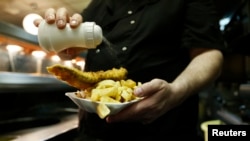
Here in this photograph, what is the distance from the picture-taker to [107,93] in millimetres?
634

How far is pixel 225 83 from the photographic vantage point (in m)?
3.45

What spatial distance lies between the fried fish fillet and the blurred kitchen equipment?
78 mm

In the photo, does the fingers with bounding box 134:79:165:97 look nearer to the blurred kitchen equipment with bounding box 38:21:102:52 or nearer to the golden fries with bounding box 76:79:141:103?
the golden fries with bounding box 76:79:141:103

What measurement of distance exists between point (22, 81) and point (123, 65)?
2.45 ft

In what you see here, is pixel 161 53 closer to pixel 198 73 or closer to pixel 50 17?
pixel 198 73

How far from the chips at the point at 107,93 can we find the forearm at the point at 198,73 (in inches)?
5.9

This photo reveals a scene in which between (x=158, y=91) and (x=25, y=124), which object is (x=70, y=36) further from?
(x=25, y=124)

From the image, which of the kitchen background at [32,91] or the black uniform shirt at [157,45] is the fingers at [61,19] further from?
the kitchen background at [32,91]

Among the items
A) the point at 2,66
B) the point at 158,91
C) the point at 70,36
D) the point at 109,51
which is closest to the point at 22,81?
the point at 2,66

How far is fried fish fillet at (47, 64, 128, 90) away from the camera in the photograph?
0.64 metres

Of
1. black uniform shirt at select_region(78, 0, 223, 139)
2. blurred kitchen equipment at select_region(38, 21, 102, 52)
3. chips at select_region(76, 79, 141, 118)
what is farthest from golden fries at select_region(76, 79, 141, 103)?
black uniform shirt at select_region(78, 0, 223, 139)

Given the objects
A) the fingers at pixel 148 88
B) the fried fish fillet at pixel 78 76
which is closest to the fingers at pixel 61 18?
the fried fish fillet at pixel 78 76

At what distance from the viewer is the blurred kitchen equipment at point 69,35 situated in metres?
0.67

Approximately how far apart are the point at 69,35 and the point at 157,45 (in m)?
0.36
